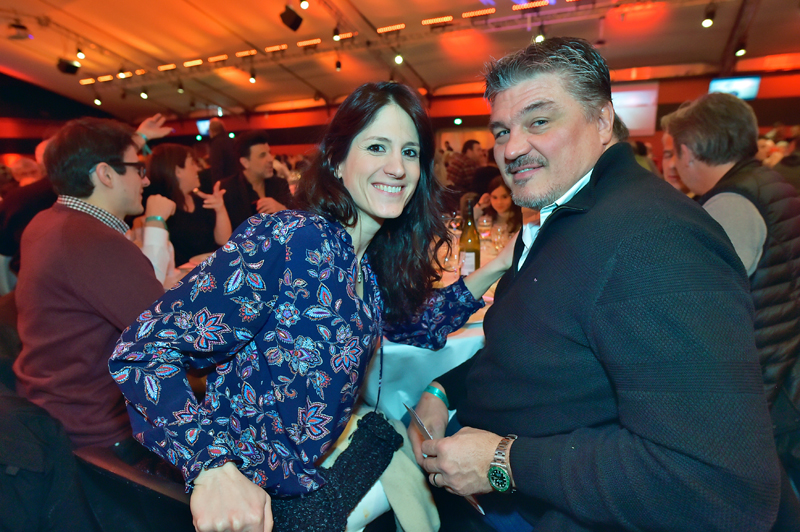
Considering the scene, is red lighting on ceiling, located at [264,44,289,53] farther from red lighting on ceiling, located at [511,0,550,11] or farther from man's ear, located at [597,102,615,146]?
man's ear, located at [597,102,615,146]

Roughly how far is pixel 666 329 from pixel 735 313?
0.12 meters

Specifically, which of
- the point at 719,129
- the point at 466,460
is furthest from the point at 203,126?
the point at 466,460

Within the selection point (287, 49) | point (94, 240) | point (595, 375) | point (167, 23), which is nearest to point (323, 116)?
point (287, 49)

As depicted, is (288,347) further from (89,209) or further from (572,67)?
(89,209)

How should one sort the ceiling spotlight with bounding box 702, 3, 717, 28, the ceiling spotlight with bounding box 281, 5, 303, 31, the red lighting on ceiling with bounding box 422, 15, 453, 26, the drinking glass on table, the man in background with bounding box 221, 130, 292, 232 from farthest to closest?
the red lighting on ceiling with bounding box 422, 15, 453, 26
the ceiling spotlight with bounding box 281, 5, 303, 31
the ceiling spotlight with bounding box 702, 3, 717, 28
the man in background with bounding box 221, 130, 292, 232
the drinking glass on table

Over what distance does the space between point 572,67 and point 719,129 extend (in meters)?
1.29

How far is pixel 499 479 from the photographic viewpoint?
98 cm

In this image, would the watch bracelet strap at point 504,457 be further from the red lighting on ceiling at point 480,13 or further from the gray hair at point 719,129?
the red lighting on ceiling at point 480,13

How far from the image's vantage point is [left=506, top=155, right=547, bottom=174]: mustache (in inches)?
45.7

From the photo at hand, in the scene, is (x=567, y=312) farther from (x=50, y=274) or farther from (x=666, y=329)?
(x=50, y=274)

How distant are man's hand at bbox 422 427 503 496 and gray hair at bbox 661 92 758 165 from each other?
5.83ft

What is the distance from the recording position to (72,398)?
5.00ft

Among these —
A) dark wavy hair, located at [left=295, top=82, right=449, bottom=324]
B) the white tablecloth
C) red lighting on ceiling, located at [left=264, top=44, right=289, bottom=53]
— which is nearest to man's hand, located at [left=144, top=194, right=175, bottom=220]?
dark wavy hair, located at [left=295, top=82, right=449, bottom=324]

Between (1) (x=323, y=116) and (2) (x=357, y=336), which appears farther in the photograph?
(1) (x=323, y=116)
